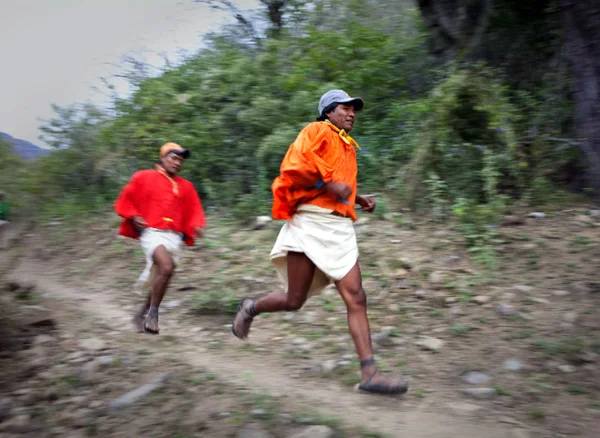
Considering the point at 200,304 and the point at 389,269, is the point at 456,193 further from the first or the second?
the point at 200,304

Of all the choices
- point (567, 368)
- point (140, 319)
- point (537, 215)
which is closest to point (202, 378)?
point (140, 319)

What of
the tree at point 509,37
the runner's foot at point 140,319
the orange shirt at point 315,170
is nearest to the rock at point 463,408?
the orange shirt at point 315,170

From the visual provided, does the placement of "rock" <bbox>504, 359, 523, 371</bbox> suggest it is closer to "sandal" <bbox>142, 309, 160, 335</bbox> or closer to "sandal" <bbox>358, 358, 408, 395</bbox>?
"sandal" <bbox>358, 358, 408, 395</bbox>

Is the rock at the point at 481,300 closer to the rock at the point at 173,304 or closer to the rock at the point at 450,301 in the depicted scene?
the rock at the point at 450,301

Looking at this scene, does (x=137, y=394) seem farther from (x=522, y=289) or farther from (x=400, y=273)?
(x=522, y=289)

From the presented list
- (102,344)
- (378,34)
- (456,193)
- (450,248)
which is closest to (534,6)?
(378,34)

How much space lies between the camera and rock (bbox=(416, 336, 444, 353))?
4.11 m

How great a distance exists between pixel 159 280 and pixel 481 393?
241cm

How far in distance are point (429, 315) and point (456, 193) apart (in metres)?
1.75

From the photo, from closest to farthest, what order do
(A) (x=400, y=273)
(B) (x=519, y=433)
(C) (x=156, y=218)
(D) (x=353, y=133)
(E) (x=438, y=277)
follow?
(B) (x=519, y=433) → (C) (x=156, y=218) → (E) (x=438, y=277) → (A) (x=400, y=273) → (D) (x=353, y=133)

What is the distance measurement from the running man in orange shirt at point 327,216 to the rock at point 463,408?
0.96 ft

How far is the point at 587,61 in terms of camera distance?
11.6 ft

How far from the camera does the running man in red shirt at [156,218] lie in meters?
4.51

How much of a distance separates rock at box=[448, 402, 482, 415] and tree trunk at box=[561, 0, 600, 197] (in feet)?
5.15
